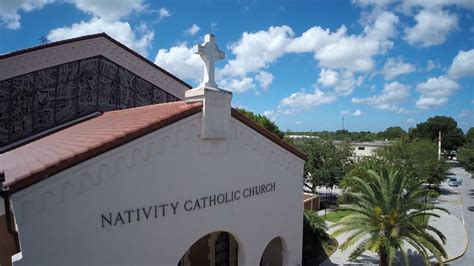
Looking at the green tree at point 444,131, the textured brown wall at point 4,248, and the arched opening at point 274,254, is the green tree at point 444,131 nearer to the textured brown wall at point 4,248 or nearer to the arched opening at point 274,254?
the arched opening at point 274,254

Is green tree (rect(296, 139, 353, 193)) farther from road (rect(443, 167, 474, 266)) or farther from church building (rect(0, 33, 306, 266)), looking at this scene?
church building (rect(0, 33, 306, 266))

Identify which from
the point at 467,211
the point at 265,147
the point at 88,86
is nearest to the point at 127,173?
the point at 265,147

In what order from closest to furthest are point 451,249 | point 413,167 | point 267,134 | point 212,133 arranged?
1. point 212,133
2. point 267,134
3. point 451,249
4. point 413,167

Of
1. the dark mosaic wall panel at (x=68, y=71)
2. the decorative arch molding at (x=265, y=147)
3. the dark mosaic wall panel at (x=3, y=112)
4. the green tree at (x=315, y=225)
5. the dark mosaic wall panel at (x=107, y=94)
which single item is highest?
the dark mosaic wall panel at (x=68, y=71)

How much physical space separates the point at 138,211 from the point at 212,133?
8.74 feet

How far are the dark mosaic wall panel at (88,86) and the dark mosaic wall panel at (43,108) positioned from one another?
3.48 feet

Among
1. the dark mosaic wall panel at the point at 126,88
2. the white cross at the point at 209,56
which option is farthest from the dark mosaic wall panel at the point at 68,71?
the white cross at the point at 209,56

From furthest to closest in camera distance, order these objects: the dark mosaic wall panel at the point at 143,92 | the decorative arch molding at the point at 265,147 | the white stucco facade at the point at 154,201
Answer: the dark mosaic wall panel at the point at 143,92, the decorative arch molding at the point at 265,147, the white stucco facade at the point at 154,201

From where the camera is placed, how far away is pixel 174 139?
7.93m

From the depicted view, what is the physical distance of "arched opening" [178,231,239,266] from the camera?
493 inches

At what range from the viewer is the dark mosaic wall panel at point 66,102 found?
13484 mm

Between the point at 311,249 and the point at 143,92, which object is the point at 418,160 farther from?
the point at 143,92

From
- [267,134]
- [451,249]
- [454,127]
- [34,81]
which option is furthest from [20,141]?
[454,127]

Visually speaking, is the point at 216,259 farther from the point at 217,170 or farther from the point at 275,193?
the point at 217,170
